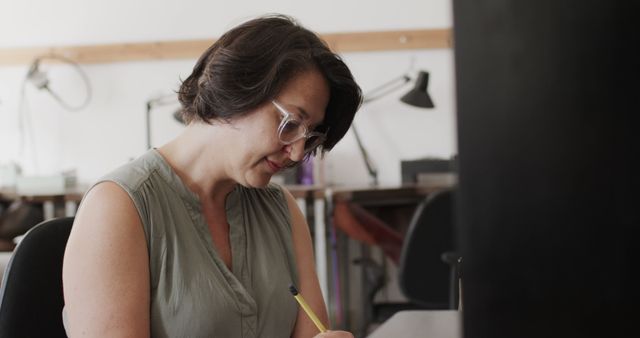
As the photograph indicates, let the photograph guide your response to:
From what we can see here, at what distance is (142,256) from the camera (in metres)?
1.07

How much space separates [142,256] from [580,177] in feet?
2.65

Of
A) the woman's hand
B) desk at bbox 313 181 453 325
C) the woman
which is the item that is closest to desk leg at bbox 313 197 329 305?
desk at bbox 313 181 453 325

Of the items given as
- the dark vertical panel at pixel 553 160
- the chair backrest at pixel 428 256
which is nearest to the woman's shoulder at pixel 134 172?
the dark vertical panel at pixel 553 160

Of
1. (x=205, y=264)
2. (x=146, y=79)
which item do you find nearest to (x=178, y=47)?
(x=146, y=79)

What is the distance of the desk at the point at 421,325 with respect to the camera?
109 centimetres

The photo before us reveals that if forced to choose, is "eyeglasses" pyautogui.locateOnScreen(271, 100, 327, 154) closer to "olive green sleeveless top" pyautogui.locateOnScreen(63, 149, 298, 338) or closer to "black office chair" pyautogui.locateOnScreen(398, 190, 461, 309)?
"olive green sleeveless top" pyautogui.locateOnScreen(63, 149, 298, 338)

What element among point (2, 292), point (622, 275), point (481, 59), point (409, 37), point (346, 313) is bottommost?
point (346, 313)

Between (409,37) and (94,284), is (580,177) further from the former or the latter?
(409,37)

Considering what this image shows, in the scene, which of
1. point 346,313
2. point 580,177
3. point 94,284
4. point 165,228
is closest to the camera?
point 580,177

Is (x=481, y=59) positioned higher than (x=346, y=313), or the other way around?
(x=481, y=59)

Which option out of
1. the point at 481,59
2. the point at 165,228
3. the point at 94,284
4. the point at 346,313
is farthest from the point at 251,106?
the point at 346,313

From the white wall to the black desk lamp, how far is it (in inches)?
1.7

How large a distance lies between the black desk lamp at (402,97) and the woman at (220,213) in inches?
85.5

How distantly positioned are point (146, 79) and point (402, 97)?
140 cm
